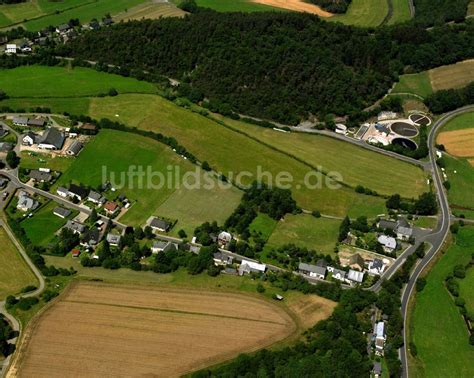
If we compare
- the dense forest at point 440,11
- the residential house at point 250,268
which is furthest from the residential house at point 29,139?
the dense forest at point 440,11

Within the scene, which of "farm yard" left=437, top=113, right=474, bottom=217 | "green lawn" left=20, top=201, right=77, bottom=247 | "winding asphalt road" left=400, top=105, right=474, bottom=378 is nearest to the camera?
"winding asphalt road" left=400, top=105, right=474, bottom=378

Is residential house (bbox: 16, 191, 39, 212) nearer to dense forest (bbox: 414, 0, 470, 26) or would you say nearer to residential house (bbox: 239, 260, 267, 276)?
residential house (bbox: 239, 260, 267, 276)

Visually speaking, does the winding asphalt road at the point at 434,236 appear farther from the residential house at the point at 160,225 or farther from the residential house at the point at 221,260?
the residential house at the point at 160,225

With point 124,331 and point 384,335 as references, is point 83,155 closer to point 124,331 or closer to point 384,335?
point 124,331

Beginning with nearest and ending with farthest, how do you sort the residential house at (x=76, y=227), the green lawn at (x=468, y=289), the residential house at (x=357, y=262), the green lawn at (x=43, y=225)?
the green lawn at (x=468, y=289) < the residential house at (x=357, y=262) < the green lawn at (x=43, y=225) < the residential house at (x=76, y=227)

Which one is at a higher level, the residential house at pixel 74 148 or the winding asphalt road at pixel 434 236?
the residential house at pixel 74 148

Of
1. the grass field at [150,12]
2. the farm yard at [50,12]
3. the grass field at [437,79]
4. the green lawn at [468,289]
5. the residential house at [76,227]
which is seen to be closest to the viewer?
the green lawn at [468,289]

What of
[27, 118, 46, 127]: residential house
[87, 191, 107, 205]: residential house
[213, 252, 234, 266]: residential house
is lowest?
[213, 252, 234, 266]: residential house

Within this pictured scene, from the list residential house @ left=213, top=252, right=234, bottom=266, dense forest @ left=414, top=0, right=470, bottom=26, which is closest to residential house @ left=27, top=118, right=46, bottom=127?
residential house @ left=213, top=252, right=234, bottom=266
